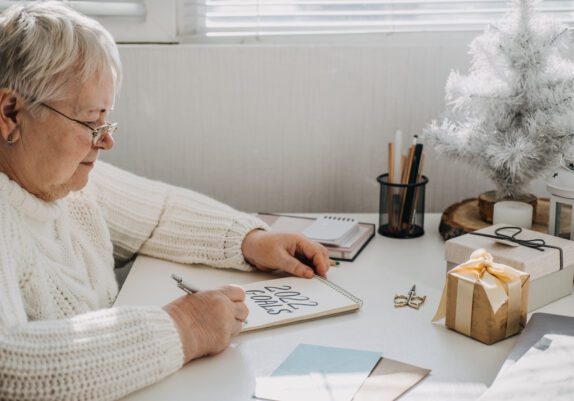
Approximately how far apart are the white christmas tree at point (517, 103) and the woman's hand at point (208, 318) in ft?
2.14

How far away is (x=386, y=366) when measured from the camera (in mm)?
975

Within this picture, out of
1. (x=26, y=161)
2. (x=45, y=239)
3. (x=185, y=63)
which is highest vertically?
(x=185, y=63)

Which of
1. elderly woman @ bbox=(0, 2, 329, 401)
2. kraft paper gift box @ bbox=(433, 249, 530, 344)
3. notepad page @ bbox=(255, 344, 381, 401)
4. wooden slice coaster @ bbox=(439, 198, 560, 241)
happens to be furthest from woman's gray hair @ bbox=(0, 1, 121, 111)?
wooden slice coaster @ bbox=(439, 198, 560, 241)

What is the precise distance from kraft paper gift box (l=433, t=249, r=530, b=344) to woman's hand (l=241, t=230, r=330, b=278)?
0.29m

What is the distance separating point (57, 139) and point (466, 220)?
A: 0.84 m

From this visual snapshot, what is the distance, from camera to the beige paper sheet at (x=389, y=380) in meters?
0.90

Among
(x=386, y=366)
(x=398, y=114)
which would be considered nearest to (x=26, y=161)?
(x=386, y=366)

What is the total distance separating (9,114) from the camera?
1048mm

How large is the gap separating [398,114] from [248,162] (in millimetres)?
389

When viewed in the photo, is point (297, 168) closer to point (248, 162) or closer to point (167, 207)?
point (248, 162)

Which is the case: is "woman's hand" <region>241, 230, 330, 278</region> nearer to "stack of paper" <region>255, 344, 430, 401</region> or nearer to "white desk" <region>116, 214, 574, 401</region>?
"white desk" <region>116, 214, 574, 401</region>

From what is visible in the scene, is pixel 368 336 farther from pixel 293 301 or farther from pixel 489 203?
pixel 489 203

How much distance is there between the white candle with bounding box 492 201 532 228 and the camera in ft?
4.63

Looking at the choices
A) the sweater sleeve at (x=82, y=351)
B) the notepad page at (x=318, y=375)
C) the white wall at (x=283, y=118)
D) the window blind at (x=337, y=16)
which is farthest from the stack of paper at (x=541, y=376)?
the window blind at (x=337, y=16)
